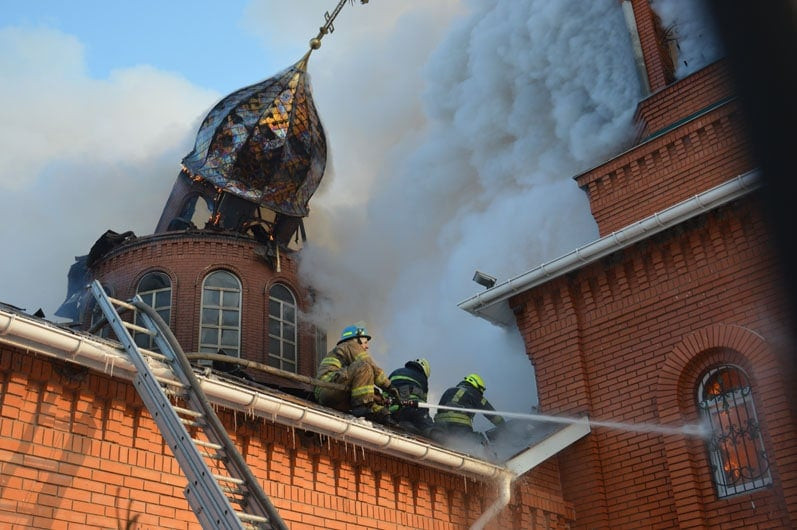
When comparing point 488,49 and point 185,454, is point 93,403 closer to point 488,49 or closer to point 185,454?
point 185,454

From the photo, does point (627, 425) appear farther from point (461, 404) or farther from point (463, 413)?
point (461, 404)

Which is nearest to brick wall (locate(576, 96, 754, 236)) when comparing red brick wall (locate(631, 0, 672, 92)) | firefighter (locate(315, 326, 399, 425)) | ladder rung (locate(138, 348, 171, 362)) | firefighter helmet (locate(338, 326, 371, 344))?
red brick wall (locate(631, 0, 672, 92))

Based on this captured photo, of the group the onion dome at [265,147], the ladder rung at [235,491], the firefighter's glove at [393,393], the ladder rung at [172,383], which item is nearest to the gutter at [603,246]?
the firefighter's glove at [393,393]

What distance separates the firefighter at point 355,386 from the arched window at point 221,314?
5.62 m

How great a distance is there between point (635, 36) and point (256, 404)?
31.1 ft

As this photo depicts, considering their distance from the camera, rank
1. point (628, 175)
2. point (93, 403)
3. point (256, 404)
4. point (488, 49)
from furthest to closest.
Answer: point (488, 49), point (628, 175), point (256, 404), point (93, 403)

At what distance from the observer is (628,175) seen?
478 inches

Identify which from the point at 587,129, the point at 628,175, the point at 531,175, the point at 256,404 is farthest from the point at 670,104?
the point at 256,404

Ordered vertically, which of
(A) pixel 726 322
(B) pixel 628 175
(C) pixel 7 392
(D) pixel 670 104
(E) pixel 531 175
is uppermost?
(E) pixel 531 175

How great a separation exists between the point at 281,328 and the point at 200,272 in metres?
1.73

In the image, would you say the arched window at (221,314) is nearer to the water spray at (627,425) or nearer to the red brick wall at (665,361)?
the water spray at (627,425)

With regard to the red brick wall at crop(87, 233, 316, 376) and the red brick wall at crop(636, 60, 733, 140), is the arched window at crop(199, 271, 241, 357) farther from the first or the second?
the red brick wall at crop(636, 60, 733, 140)

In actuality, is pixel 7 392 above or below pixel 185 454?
above

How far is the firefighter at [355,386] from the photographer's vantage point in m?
9.72
